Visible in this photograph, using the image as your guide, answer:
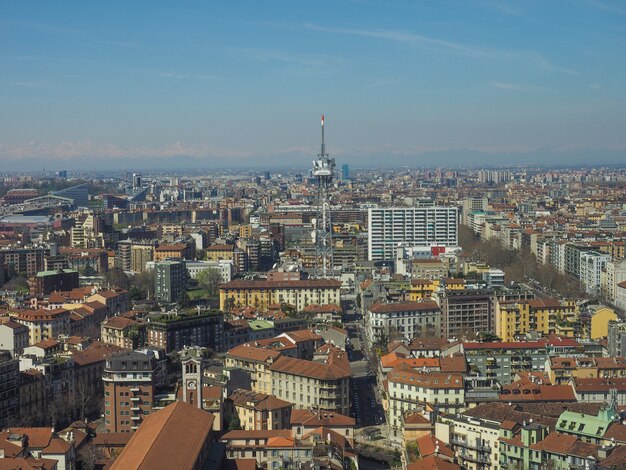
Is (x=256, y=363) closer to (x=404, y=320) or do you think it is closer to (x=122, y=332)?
(x=122, y=332)

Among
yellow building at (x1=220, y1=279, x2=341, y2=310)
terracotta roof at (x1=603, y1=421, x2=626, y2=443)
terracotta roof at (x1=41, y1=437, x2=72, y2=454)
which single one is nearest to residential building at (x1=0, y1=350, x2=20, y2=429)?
terracotta roof at (x1=41, y1=437, x2=72, y2=454)

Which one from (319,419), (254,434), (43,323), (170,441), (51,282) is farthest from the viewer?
(51,282)

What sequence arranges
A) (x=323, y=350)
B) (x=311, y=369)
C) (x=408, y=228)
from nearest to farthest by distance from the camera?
(x=311, y=369), (x=323, y=350), (x=408, y=228)

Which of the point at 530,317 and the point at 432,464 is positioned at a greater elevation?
the point at 530,317

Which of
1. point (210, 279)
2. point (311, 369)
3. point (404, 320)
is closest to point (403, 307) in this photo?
point (404, 320)

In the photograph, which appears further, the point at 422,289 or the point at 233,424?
the point at 422,289

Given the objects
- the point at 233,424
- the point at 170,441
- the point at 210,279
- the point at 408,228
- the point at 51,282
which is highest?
the point at 408,228

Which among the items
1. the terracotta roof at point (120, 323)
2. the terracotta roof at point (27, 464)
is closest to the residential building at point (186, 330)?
the terracotta roof at point (120, 323)

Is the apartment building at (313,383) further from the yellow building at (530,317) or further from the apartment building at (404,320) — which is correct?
the yellow building at (530,317)
